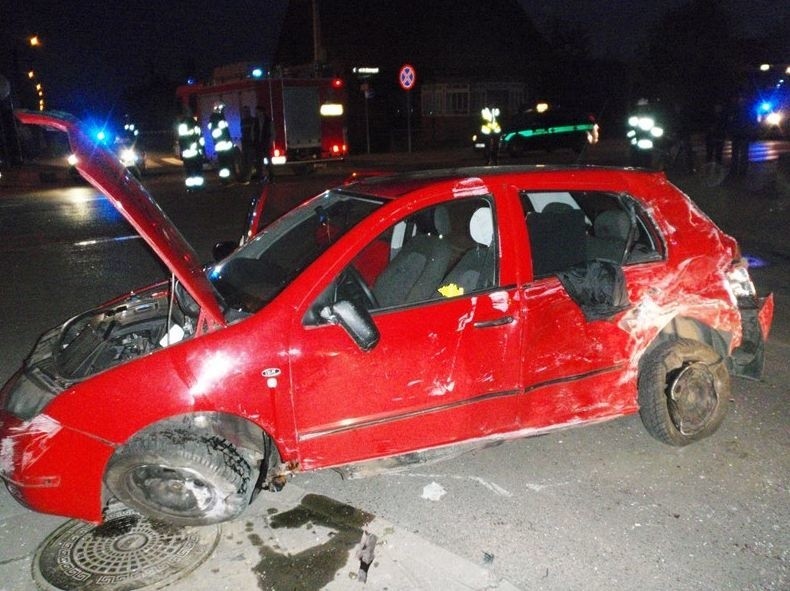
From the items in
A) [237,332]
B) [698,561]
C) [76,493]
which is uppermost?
[237,332]

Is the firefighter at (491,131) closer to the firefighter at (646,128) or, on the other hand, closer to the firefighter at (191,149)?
the firefighter at (646,128)

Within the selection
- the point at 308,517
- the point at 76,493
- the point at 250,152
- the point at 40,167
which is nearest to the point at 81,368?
the point at 76,493

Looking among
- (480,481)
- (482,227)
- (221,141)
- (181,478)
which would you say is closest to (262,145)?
(221,141)

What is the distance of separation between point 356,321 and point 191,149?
14.3m

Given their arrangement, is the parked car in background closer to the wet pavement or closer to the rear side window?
the rear side window

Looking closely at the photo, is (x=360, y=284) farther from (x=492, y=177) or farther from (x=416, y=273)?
(x=492, y=177)

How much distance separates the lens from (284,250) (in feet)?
13.2

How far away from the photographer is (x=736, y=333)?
4012mm

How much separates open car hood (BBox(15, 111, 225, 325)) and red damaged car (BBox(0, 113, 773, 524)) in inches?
0.6

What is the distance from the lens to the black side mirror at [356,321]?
9.62 feet

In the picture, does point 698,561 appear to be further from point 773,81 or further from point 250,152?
point 773,81

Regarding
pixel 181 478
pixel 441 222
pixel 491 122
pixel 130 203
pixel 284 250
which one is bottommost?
pixel 181 478

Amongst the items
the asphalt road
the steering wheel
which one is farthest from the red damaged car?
the asphalt road

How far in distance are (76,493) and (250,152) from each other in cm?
1579
